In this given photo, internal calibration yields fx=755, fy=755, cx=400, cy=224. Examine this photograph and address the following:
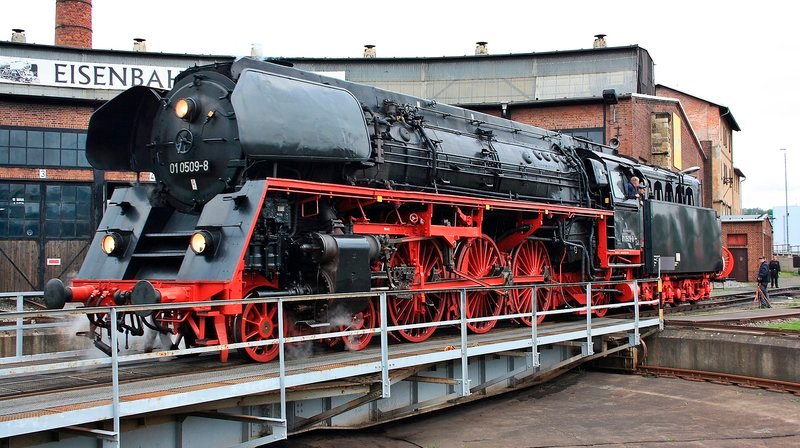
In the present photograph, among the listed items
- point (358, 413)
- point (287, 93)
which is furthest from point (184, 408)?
point (287, 93)

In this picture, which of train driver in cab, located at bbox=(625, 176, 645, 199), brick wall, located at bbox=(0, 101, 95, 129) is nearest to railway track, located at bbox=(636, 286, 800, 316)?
train driver in cab, located at bbox=(625, 176, 645, 199)

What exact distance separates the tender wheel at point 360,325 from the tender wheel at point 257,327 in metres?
1.04

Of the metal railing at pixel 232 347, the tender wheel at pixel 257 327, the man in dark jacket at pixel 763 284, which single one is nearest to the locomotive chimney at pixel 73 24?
the metal railing at pixel 232 347

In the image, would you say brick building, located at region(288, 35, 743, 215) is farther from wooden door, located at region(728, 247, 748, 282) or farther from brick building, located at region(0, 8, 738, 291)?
wooden door, located at region(728, 247, 748, 282)

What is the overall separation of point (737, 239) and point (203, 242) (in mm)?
34129

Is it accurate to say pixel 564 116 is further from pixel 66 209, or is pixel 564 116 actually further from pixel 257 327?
pixel 257 327

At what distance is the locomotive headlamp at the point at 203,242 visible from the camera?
8.10 m

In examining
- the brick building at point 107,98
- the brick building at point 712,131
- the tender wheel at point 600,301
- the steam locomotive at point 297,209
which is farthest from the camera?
the brick building at point 712,131

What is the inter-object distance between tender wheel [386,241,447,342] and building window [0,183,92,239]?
15.8 metres

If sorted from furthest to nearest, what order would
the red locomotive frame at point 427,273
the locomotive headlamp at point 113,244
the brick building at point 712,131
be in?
1. the brick building at point 712,131
2. the locomotive headlamp at point 113,244
3. the red locomotive frame at point 427,273

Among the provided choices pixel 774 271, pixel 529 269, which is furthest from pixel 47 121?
pixel 774 271

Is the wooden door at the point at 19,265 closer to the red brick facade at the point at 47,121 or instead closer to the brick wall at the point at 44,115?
the red brick facade at the point at 47,121

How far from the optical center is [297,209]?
9.21m

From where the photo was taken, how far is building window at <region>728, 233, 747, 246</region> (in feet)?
120
